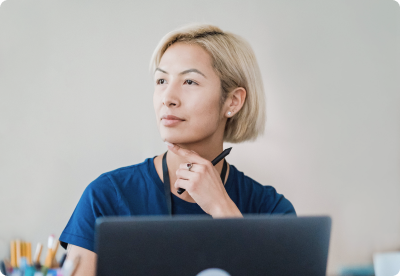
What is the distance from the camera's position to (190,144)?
4.48ft

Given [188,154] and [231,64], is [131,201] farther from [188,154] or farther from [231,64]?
[231,64]

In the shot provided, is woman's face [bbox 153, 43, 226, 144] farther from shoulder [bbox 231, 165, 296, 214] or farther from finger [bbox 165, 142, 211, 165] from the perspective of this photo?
shoulder [bbox 231, 165, 296, 214]

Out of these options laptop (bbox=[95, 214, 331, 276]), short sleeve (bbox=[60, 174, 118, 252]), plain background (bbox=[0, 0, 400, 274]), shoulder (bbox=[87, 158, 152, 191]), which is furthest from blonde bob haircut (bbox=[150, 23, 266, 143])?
laptop (bbox=[95, 214, 331, 276])

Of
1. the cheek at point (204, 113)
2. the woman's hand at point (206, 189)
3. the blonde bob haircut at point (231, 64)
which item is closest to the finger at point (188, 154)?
the woman's hand at point (206, 189)

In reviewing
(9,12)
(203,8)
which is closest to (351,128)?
(203,8)

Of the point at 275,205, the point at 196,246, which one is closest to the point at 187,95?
the point at 275,205

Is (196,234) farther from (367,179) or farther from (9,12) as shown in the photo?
(367,179)

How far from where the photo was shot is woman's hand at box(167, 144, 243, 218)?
1.14 meters

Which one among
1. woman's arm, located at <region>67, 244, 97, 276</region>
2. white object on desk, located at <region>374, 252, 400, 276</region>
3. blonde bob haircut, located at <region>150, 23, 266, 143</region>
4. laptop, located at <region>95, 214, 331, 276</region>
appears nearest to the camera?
laptop, located at <region>95, 214, 331, 276</region>

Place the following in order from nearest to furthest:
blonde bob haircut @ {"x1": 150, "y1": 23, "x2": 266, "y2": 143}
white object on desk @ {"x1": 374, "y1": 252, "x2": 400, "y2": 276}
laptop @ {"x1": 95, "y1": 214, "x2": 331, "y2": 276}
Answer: laptop @ {"x1": 95, "y1": 214, "x2": 331, "y2": 276} → white object on desk @ {"x1": 374, "y1": 252, "x2": 400, "y2": 276} → blonde bob haircut @ {"x1": 150, "y1": 23, "x2": 266, "y2": 143}

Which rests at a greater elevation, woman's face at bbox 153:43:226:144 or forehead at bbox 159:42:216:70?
forehead at bbox 159:42:216:70

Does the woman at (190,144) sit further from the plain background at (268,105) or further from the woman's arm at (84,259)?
the plain background at (268,105)

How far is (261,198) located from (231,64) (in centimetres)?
56

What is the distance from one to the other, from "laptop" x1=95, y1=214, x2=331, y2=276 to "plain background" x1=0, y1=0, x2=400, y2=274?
1.01m
